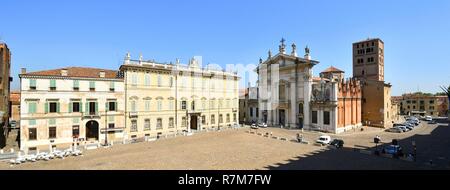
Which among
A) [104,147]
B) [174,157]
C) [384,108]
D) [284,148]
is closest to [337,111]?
[384,108]

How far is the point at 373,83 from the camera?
47.6 m

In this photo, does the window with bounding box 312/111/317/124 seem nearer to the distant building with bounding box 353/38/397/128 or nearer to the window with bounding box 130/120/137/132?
the distant building with bounding box 353/38/397/128

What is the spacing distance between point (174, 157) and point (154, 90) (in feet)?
53.2

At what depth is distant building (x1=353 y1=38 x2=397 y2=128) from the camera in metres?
46.0

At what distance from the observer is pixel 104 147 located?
25375mm

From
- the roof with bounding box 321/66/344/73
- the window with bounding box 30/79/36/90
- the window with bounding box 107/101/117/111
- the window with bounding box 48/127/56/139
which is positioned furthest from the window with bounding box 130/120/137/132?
the roof with bounding box 321/66/344/73

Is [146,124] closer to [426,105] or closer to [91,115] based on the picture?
[91,115]

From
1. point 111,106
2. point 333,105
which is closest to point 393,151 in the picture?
point 333,105

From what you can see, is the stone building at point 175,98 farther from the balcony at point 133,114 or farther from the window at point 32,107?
the window at point 32,107

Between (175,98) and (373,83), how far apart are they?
4018 cm

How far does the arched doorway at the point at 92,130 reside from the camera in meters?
29.7

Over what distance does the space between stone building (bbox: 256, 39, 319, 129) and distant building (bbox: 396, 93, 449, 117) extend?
6773 centimetres

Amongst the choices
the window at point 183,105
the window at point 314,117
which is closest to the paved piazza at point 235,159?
the window at point 183,105

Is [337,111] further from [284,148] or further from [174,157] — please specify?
[174,157]
